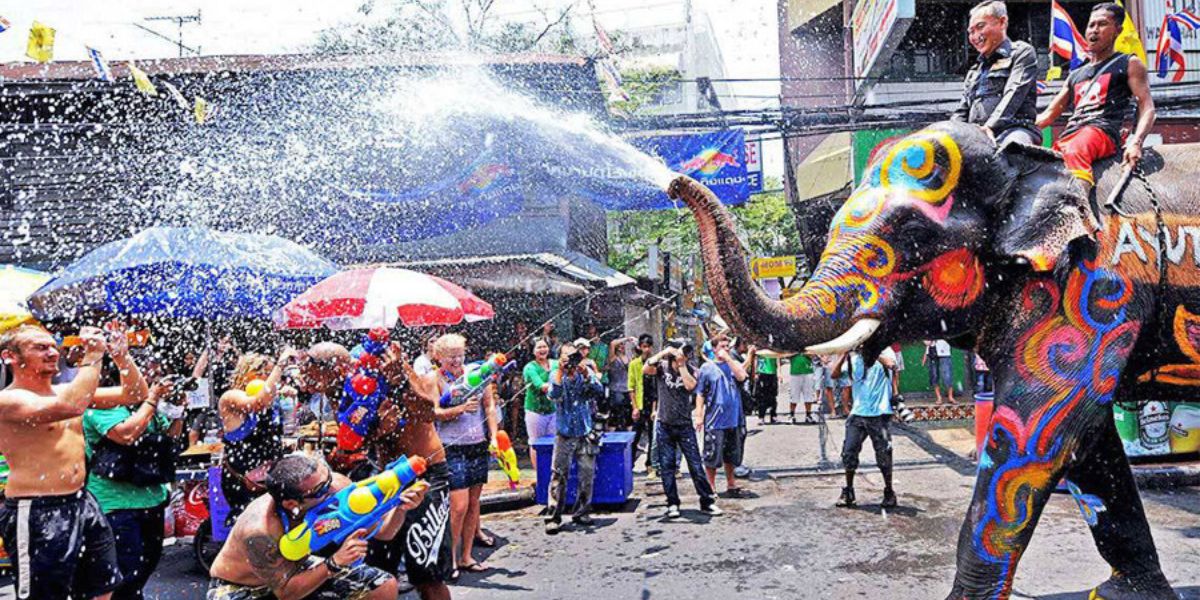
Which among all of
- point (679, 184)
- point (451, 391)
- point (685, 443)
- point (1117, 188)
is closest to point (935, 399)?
point (685, 443)

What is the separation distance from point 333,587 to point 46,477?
1.63 meters

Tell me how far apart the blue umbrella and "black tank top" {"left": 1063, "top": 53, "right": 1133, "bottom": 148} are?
240 inches

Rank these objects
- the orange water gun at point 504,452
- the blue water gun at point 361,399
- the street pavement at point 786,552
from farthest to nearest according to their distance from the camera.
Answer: the orange water gun at point 504,452, the street pavement at point 786,552, the blue water gun at point 361,399

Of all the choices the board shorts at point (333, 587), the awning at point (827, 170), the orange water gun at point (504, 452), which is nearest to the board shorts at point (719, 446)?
the orange water gun at point (504, 452)

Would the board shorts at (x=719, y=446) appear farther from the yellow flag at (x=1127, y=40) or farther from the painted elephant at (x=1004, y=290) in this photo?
the painted elephant at (x=1004, y=290)

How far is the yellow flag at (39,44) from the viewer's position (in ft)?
23.3

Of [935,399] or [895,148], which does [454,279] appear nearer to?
[895,148]

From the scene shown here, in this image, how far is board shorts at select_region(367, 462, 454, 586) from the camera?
4.54 metres

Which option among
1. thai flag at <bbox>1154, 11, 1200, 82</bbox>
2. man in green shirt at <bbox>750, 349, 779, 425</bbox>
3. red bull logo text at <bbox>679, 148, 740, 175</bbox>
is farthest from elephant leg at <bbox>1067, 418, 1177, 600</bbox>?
man in green shirt at <bbox>750, 349, 779, 425</bbox>

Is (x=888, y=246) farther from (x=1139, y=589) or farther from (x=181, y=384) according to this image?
(x=181, y=384)

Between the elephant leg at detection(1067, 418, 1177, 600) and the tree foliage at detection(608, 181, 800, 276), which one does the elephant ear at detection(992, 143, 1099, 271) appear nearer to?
the elephant leg at detection(1067, 418, 1177, 600)

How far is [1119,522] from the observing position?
398cm

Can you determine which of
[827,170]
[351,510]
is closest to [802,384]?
[827,170]

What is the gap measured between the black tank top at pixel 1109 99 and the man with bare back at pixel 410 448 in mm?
3772
